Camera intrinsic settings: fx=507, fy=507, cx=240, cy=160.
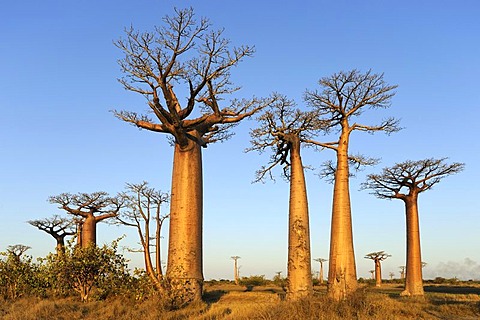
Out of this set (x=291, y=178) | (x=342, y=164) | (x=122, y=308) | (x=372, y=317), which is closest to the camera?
(x=372, y=317)

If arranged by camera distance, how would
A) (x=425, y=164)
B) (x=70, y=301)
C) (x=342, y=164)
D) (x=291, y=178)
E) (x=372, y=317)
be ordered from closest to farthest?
(x=372, y=317) < (x=70, y=301) < (x=291, y=178) < (x=342, y=164) < (x=425, y=164)

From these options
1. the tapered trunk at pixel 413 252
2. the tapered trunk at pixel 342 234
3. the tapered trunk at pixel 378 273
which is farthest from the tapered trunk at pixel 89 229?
Answer: the tapered trunk at pixel 378 273

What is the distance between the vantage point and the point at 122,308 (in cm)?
1044

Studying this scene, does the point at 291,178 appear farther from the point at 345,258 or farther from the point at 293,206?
the point at 345,258

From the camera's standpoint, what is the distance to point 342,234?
13.8 metres

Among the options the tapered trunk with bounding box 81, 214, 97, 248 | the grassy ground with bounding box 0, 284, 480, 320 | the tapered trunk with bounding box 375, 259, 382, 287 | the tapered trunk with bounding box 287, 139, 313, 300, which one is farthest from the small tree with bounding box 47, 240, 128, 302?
the tapered trunk with bounding box 375, 259, 382, 287

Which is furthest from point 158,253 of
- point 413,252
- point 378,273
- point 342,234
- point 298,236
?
point 378,273

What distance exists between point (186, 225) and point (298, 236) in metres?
2.79

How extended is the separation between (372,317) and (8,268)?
37.2ft

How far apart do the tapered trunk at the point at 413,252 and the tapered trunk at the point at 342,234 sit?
6.31 meters

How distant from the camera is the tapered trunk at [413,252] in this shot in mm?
18781

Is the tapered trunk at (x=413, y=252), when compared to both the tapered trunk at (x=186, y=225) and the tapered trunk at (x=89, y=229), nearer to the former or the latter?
the tapered trunk at (x=186, y=225)

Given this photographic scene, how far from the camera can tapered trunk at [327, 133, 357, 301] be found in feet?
43.4

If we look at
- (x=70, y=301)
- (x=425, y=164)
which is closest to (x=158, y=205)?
(x=70, y=301)
